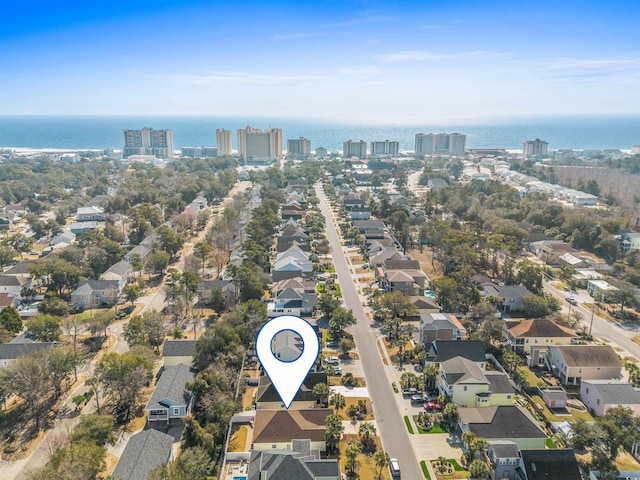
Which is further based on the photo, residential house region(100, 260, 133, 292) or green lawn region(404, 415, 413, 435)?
residential house region(100, 260, 133, 292)

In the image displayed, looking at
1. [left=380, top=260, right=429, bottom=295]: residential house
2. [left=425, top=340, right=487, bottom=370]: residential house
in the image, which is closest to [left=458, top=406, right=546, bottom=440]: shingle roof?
[left=425, top=340, right=487, bottom=370]: residential house

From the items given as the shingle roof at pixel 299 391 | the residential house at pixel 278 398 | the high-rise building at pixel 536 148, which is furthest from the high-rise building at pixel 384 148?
the residential house at pixel 278 398

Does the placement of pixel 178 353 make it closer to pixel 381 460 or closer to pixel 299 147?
pixel 381 460

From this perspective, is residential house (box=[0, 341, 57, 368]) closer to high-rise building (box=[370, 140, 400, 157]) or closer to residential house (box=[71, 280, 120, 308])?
residential house (box=[71, 280, 120, 308])

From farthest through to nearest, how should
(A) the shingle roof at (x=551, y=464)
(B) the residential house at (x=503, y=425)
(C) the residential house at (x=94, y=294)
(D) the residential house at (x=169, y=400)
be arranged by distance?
(C) the residential house at (x=94, y=294) → (D) the residential house at (x=169, y=400) → (B) the residential house at (x=503, y=425) → (A) the shingle roof at (x=551, y=464)

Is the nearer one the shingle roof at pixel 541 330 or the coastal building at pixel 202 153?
the shingle roof at pixel 541 330

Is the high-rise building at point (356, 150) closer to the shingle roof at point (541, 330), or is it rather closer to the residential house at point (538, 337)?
the shingle roof at point (541, 330)

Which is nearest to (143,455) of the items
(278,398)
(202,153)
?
(278,398)
